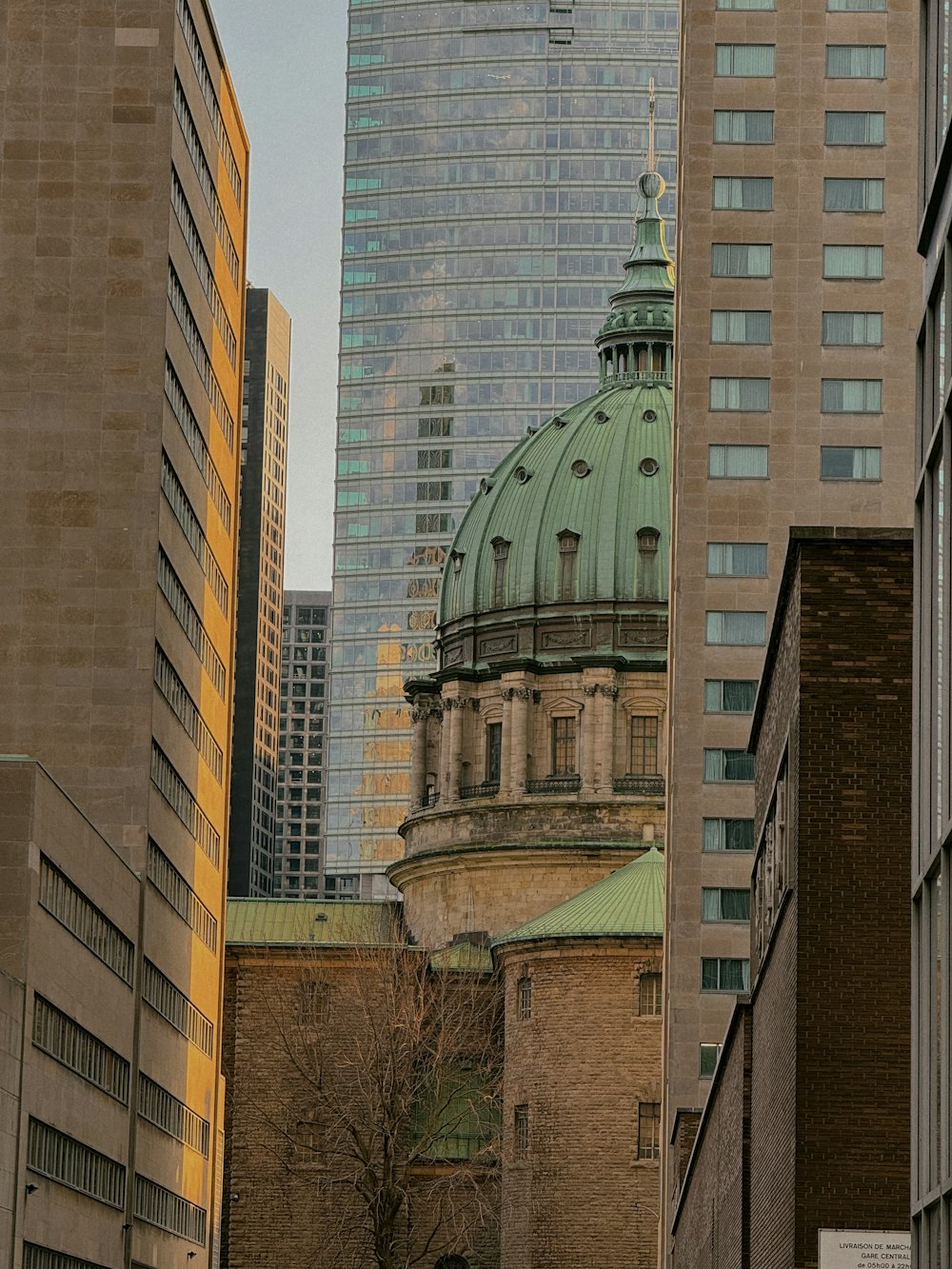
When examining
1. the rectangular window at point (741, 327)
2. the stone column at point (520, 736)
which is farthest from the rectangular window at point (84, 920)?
the stone column at point (520, 736)

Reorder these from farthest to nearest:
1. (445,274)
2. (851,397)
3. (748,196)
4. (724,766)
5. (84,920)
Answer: (445,274)
(748,196)
(851,397)
(724,766)
(84,920)

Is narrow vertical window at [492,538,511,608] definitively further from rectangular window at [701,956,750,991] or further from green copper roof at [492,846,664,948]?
rectangular window at [701,956,750,991]

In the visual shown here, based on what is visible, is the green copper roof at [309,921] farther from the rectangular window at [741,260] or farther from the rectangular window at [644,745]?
the rectangular window at [741,260]

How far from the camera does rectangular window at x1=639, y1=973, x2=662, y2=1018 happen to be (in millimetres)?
99688

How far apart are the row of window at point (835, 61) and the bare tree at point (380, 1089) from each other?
128 feet

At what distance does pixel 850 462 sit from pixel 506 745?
39.9m

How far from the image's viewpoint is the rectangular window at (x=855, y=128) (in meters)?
79.3

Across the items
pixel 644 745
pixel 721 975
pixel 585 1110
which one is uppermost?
pixel 644 745

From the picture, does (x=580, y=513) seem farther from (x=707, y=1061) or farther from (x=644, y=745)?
(x=707, y=1061)

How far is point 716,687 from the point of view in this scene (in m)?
78.8

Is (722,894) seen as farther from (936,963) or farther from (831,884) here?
(936,963)

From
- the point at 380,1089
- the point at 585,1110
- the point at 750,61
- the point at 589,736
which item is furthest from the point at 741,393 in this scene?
the point at 589,736

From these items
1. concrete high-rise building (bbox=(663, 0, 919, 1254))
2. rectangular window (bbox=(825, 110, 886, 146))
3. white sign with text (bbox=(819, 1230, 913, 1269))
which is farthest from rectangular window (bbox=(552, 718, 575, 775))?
white sign with text (bbox=(819, 1230, 913, 1269))

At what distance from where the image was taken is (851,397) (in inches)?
3095
